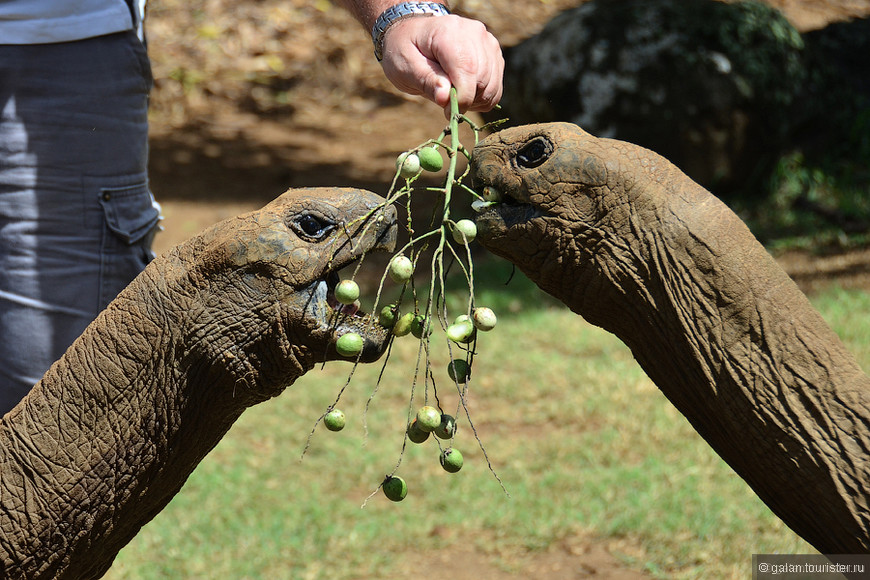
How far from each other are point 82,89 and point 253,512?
97.2 inches

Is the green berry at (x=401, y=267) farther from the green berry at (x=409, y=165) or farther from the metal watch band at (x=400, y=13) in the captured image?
the metal watch band at (x=400, y=13)

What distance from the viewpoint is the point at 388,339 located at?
1965 mm

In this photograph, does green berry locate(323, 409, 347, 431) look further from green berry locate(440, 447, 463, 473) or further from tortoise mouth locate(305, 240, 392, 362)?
green berry locate(440, 447, 463, 473)

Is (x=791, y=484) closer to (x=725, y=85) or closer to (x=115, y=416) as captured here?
(x=115, y=416)

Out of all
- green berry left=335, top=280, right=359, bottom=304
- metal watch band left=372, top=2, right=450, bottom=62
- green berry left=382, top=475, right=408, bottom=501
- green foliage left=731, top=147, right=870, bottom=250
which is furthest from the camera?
green foliage left=731, top=147, right=870, bottom=250

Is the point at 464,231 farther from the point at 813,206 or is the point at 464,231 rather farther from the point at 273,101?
the point at 273,101

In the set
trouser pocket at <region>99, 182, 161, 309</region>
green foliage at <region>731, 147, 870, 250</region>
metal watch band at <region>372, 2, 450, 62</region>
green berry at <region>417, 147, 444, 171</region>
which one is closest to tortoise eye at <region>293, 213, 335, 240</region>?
green berry at <region>417, 147, 444, 171</region>

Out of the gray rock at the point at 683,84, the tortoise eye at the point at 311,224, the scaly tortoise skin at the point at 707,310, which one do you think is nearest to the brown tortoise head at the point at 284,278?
the tortoise eye at the point at 311,224

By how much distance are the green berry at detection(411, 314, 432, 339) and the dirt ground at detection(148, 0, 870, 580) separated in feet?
20.7

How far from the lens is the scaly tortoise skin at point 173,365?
1.87 meters

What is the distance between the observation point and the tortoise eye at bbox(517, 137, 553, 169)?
198 cm

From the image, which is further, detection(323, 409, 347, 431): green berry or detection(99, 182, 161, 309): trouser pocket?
detection(99, 182, 161, 309): trouser pocket

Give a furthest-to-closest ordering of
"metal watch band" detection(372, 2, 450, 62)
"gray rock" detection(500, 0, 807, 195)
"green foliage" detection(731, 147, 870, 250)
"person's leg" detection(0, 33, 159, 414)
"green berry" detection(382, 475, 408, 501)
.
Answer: "gray rock" detection(500, 0, 807, 195), "green foliage" detection(731, 147, 870, 250), "person's leg" detection(0, 33, 159, 414), "metal watch band" detection(372, 2, 450, 62), "green berry" detection(382, 475, 408, 501)

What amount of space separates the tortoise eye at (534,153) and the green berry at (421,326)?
16.2 inches
